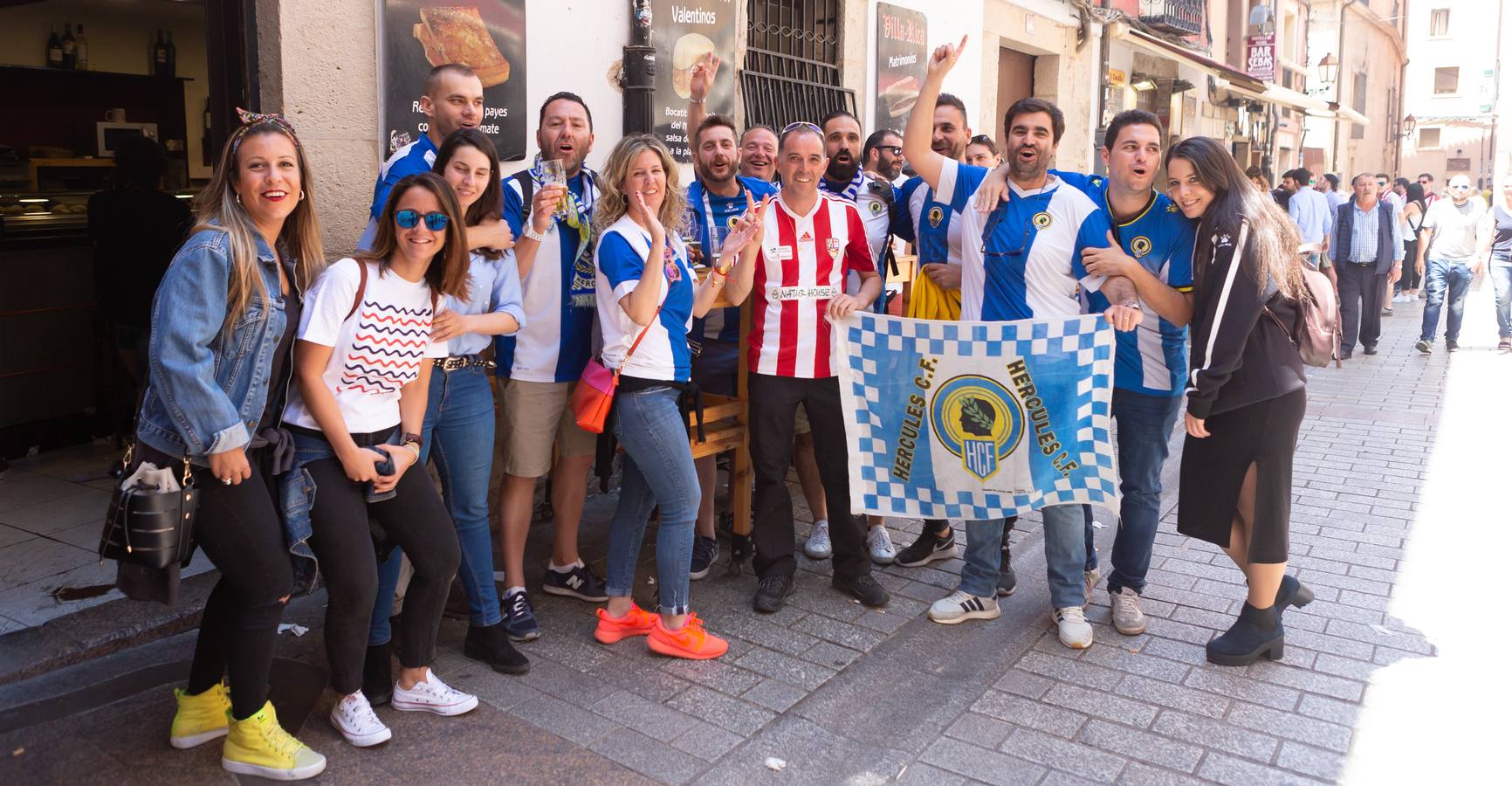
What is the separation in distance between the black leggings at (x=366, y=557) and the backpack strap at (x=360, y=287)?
0.41 m

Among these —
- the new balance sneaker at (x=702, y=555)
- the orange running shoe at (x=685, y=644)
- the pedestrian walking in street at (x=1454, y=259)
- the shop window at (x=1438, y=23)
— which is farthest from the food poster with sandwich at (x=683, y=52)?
the shop window at (x=1438, y=23)

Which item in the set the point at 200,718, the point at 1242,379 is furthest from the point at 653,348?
the point at 1242,379

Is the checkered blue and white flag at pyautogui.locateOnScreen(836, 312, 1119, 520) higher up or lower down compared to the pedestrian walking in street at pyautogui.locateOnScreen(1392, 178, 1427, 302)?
lower down

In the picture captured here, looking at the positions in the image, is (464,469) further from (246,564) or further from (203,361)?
(203,361)

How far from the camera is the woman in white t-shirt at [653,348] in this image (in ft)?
13.0

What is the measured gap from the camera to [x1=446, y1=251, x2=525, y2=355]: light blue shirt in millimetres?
3777

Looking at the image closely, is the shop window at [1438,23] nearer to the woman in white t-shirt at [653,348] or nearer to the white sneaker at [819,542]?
the white sneaker at [819,542]

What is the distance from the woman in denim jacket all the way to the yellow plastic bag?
8.13ft

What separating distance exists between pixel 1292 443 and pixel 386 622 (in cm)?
309

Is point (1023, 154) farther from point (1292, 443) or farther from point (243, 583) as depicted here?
point (243, 583)

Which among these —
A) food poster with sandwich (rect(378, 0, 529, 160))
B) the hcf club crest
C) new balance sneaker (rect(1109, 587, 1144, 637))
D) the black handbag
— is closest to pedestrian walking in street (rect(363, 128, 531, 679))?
the black handbag

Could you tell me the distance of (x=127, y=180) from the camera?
624cm

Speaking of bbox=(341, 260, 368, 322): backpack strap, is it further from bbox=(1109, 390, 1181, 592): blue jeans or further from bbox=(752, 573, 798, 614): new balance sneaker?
bbox=(1109, 390, 1181, 592): blue jeans

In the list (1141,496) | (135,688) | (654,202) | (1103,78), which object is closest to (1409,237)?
(1103,78)
